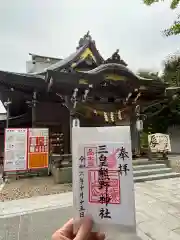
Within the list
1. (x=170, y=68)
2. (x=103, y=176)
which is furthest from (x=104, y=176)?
(x=170, y=68)

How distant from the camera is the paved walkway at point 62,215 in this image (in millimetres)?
3203

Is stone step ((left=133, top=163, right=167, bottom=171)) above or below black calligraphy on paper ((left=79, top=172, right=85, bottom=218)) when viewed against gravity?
below

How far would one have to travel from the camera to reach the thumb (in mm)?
985

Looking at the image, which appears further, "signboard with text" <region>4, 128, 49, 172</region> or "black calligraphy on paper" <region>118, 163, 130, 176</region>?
"signboard with text" <region>4, 128, 49, 172</region>

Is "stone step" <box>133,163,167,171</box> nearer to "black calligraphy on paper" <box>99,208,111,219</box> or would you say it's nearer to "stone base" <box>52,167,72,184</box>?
"stone base" <box>52,167,72,184</box>

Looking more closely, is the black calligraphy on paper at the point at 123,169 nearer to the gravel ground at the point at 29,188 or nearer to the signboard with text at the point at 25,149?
the gravel ground at the point at 29,188

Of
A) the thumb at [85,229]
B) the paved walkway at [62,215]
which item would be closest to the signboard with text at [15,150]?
the paved walkway at [62,215]

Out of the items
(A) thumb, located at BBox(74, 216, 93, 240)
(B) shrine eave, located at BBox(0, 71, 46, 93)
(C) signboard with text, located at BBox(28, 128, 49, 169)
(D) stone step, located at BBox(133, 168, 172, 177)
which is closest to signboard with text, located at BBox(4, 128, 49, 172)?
(C) signboard with text, located at BBox(28, 128, 49, 169)

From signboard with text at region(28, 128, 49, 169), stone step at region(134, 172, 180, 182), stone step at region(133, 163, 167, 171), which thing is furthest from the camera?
stone step at region(133, 163, 167, 171)

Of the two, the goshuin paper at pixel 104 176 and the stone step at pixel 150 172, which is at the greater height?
the goshuin paper at pixel 104 176

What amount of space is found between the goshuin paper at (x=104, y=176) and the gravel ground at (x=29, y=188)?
505 cm

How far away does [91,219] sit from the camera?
1083 millimetres

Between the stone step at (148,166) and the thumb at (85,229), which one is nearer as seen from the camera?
the thumb at (85,229)

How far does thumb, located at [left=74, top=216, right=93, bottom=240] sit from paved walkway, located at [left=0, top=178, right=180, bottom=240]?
2.54 metres
